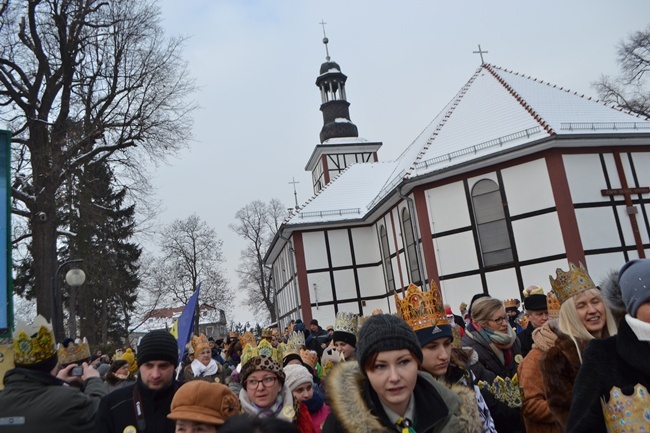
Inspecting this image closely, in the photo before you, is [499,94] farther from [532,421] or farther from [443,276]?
[532,421]

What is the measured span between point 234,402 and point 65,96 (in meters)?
15.8

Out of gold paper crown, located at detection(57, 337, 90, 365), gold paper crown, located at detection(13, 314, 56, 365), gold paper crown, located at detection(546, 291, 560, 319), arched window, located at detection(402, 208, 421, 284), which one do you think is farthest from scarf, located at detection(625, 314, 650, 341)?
arched window, located at detection(402, 208, 421, 284)

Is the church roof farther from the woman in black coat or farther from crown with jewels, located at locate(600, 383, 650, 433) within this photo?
crown with jewels, located at locate(600, 383, 650, 433)

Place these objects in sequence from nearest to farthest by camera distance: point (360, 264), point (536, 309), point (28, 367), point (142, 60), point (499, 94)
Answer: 1. point (28, 367)
2. point (536, 309)
3. point (142, 60)
4. point (499, 94)
5. point (360, 264)

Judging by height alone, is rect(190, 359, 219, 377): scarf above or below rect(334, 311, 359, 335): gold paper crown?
below

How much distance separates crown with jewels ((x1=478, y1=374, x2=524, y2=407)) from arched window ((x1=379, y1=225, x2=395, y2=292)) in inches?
927

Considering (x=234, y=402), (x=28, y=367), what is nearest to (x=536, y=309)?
(x=234, y=402)

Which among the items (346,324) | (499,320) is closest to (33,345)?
(499,320)

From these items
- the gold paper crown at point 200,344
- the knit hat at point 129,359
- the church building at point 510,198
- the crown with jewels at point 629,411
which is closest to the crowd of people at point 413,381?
the crown with jewels at point 629,411

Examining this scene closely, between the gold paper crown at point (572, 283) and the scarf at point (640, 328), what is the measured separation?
55.7 inches

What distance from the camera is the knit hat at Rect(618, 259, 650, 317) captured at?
2377 millimetres

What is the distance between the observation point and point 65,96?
16.4 metres

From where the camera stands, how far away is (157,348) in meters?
3.81

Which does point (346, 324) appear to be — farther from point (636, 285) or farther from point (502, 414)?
point (636, 285)
